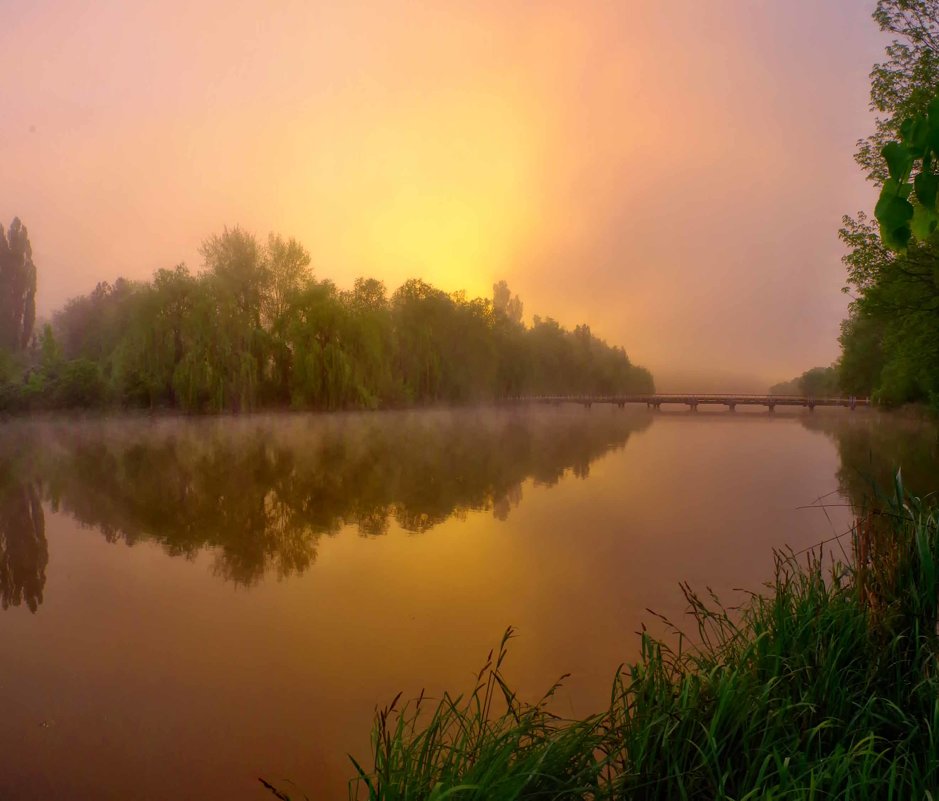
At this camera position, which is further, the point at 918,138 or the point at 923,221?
the point at 923,221

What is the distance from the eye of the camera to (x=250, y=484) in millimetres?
16188

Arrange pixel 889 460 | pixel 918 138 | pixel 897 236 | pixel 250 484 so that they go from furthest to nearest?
1. pixel 889 460
2. pixel 250 484
3. pixel 897 236
4. pixel 918 138

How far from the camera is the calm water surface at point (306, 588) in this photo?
491 cm

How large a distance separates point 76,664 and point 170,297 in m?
32.3

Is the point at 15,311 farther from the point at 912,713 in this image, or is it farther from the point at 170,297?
Result: the point at 912,713

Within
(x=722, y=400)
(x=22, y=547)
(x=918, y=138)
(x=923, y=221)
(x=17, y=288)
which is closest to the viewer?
(x=918, y=138)

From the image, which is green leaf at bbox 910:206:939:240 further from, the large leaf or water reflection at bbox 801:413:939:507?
water reflection at bbox 801:413:939:507

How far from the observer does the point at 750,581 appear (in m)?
8.27

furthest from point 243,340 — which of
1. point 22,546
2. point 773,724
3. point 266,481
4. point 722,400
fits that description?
point 722,400

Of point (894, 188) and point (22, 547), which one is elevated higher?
point (894, 188)

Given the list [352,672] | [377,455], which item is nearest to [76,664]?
[352,672]

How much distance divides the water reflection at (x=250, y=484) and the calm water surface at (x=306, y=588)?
0.10 m

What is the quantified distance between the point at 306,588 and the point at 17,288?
190 feet

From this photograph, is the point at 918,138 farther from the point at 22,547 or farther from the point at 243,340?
the point at 243,340
